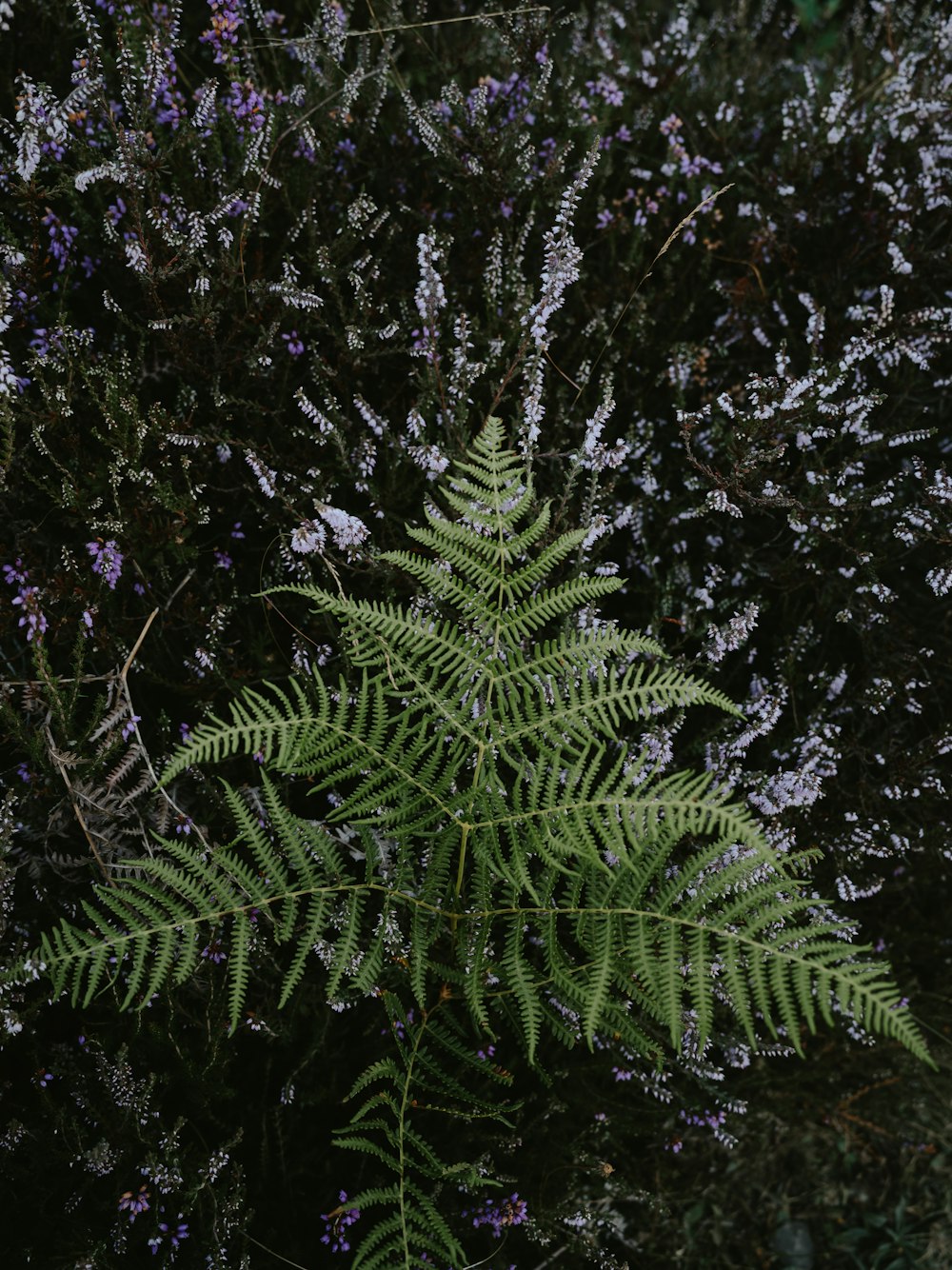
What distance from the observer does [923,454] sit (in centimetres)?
262

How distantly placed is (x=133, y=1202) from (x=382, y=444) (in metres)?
1.79

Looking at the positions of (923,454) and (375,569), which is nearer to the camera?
(375,569)

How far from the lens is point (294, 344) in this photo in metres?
2.29

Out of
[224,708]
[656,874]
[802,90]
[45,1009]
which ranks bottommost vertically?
[45,1009]

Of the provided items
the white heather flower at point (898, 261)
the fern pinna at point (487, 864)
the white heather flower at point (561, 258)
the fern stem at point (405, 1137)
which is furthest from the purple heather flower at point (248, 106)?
the fern stem at point (405, 1137)

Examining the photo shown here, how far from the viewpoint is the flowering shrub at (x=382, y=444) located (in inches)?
79.6

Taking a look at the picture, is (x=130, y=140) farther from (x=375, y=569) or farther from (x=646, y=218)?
(x=646, y=218)

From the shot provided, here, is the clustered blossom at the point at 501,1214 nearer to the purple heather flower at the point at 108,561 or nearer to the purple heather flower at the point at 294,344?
the purple heather flower at the point at 108,561

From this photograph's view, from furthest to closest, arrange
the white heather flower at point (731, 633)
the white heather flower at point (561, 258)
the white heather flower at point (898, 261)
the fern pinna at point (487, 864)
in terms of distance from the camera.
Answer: the white heather flower at point (898, 261) < the white heather flower at point (731, 633) < the white heather flower at point (561, 258) < the fern pinna at point (487, 864)

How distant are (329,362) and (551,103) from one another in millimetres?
1169

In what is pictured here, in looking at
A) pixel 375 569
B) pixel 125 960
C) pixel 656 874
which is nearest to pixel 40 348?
pixel 375 569

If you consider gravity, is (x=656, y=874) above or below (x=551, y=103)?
below

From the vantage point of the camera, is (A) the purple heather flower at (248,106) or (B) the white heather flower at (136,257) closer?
(B) the white heather flower at (136,257)

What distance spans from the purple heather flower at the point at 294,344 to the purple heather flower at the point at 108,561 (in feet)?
2.10
